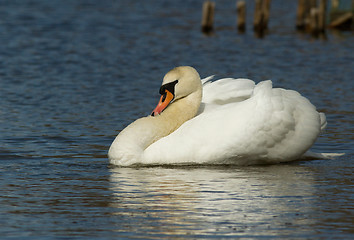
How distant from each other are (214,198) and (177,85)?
2.66 meters

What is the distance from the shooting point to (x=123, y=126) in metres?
13.2

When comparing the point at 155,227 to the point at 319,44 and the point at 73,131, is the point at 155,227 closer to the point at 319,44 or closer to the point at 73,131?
the point at 73,131

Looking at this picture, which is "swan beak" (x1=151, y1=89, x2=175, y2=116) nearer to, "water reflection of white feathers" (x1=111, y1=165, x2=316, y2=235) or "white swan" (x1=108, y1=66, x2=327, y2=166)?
"white swan" (x1=108, y1=66, x2=327, y2=166)

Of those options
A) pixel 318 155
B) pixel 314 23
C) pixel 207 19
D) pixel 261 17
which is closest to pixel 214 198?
pixel 318 155

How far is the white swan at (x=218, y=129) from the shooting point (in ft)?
33.6

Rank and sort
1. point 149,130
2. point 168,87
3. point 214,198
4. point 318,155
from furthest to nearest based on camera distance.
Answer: point 318,155
point 168,87
point 149,130
point 214,198

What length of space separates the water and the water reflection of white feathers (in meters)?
0.01

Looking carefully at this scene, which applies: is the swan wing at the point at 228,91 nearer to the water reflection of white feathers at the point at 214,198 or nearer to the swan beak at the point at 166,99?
the swan beak at the point at 166,99

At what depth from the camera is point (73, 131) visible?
12.7 m

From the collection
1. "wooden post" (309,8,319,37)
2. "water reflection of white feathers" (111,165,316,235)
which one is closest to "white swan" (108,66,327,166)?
"water reflection of white feathers" (111,165,316,235)

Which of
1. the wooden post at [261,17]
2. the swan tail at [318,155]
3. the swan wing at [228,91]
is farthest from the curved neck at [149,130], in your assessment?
the wooden post at [261,17]

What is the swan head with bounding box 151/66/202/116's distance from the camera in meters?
10.8

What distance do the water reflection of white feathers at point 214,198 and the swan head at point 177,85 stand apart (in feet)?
3.43

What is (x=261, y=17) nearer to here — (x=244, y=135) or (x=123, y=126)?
(x=123, y=126)
